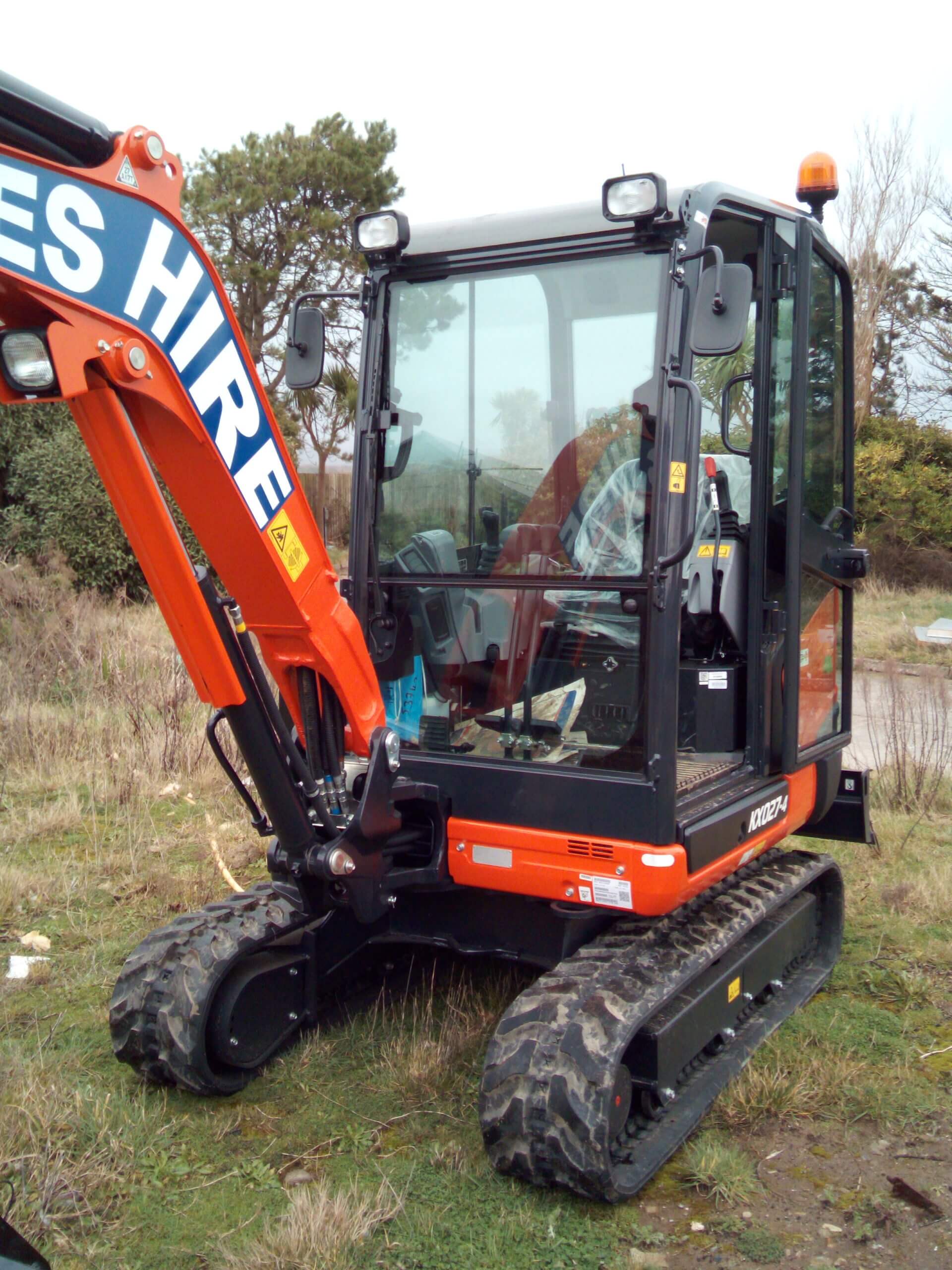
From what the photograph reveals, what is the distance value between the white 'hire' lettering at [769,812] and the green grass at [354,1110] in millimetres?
778

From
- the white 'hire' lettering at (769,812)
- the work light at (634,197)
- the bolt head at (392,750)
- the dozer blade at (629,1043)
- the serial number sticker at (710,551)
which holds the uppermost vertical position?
the work light at (634,197)

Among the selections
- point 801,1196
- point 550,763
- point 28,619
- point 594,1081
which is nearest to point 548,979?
point 594,1081

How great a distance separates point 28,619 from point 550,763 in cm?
766

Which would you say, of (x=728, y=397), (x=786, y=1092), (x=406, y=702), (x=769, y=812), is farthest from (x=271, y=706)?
(x=786, y=1092)

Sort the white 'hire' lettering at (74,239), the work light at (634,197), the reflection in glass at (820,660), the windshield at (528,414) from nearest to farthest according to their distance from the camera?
the white 'hire' lettering at (74,239) < the work light at (634,197) < the windshield at (528,414) < the reflection in glass at (820,660)

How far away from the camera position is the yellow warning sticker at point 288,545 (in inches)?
115

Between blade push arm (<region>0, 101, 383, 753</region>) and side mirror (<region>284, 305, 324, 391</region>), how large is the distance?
72cm

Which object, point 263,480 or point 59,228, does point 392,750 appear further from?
point 59,228

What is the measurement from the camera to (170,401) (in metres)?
2.58

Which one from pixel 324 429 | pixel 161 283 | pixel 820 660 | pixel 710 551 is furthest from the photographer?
pixel 324 429

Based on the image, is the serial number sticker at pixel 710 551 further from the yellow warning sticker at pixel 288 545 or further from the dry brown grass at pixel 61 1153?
the dry brown grass at pixel 61 1153

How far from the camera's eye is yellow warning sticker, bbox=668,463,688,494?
3162mm

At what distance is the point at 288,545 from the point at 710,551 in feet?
5.77

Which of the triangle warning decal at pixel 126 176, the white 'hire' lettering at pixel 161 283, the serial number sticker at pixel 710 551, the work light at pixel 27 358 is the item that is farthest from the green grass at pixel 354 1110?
the triangle warning decal at pixel 126 176
